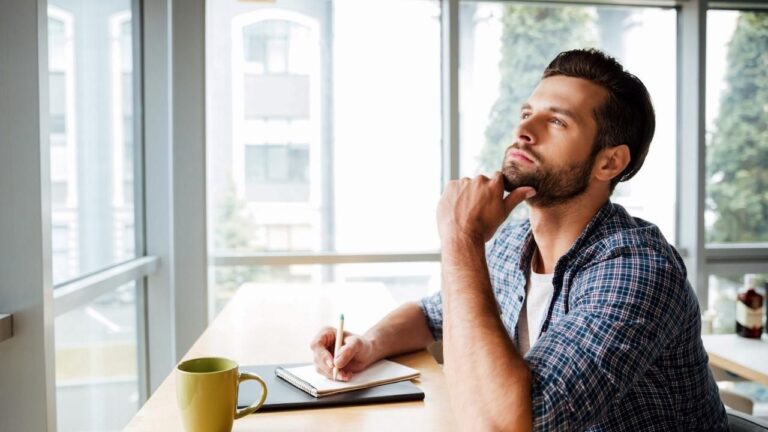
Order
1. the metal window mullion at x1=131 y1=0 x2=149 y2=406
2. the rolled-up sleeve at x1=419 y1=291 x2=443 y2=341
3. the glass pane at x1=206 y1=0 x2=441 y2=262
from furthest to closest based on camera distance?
the glass pane at x1=206 y1=0 x2=441 y2=262
the metal window mullion at x1=131 y1=0 x2=149 y2=406
the rolled-up sleeve at x1=419 y1=291 x2=443 y2=341

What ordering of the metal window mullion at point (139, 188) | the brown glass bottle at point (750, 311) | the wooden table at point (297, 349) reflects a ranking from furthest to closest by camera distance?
the metal window mullion at point (139, 188), the brown glass bottle at point (750, 311), the wooden table at point (297, 349)

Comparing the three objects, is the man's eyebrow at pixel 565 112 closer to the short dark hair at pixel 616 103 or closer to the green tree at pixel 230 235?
the short dark hair at pixel 616 103

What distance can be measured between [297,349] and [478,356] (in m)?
0.62

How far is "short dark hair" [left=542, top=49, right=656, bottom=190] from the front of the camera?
135 cm

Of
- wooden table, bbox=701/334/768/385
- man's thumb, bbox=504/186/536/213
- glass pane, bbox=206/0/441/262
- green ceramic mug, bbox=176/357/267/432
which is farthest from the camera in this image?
glass pane, bbox=206/0/441/262

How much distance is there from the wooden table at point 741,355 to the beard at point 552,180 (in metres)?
1.00

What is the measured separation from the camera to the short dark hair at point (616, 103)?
4.44 ft

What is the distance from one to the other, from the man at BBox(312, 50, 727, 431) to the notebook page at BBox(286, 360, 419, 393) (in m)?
0.03

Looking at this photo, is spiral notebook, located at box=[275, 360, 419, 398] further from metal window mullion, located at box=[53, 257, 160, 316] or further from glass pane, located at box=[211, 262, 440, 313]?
glass pane, located at box=[211, 262, 440, 313]

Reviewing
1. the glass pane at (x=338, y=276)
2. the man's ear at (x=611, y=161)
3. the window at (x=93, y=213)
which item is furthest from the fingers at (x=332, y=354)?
the glass pane at (x=338, y=276)

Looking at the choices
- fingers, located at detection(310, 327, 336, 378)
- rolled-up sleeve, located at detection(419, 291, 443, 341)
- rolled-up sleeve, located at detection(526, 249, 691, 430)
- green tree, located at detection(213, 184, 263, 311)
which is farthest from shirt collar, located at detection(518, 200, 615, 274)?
green tree, located at detection(213, 184, 263, 311)

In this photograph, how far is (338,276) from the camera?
3447 mm

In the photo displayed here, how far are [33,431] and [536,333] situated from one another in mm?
1356

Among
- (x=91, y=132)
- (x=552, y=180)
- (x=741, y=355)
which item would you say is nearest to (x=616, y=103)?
(x=552, y=180)
